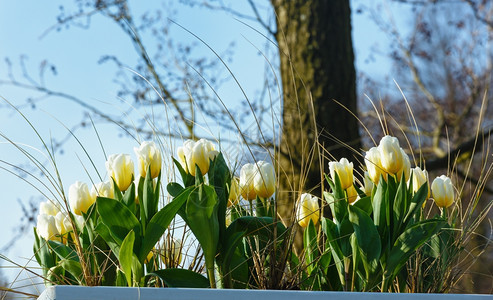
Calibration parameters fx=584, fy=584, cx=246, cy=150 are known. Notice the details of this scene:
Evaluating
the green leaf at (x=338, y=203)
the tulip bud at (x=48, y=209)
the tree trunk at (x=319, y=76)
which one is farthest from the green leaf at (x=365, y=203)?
the tree trunk at (x=319, y=76)

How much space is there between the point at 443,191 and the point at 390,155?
20 centimetres

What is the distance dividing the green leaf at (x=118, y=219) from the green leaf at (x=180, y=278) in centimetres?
7

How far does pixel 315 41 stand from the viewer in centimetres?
248

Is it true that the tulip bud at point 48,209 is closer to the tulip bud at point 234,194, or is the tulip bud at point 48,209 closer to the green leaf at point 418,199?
the tulip bud at point 234,194

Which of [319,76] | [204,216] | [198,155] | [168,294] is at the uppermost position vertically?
[319,76]

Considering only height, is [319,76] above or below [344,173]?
above

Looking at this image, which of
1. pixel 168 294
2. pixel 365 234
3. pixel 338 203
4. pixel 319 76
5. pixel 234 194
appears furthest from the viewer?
pixel 319 76

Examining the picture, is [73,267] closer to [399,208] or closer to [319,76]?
[399,208]

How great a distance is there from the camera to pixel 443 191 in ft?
3.63

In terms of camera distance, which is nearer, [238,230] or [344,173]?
[238,230]

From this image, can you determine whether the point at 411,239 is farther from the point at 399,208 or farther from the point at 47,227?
the point at 47,227

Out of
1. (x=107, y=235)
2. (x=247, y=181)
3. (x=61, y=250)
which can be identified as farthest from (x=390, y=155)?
(x=61, y=250)

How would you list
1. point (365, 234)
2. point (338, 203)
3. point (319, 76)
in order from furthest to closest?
1. point (319, 76)
2. point (338, 203)
3. point (365, 234)

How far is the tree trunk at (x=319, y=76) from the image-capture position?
235 centimetres
